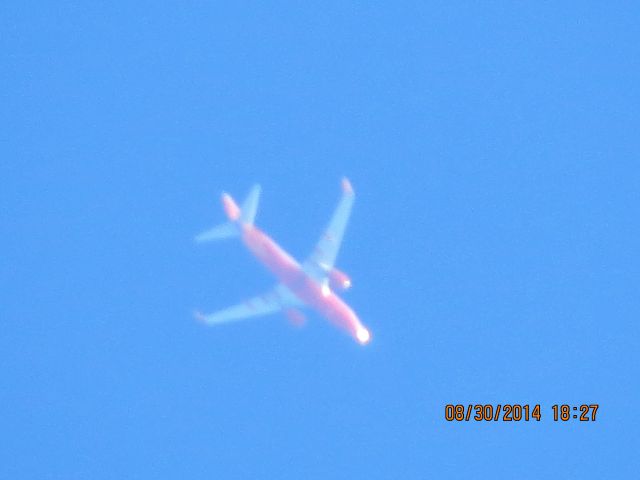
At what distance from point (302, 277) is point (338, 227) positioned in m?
2.45

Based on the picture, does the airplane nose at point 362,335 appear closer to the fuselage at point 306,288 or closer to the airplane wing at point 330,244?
→ the fuselage at point 306,288

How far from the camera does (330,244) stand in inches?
1051

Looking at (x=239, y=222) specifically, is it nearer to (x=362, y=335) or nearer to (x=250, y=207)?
(x=250, y=207)

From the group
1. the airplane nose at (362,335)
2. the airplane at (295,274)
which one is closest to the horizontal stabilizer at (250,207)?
the airplane at (295,274)

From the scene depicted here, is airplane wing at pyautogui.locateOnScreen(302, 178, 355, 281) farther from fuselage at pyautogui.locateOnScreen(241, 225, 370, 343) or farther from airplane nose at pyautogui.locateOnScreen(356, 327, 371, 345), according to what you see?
airplane nose at pyautogui.locateOnScreen(356, 327, 371, 345)

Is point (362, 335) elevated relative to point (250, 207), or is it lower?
lower

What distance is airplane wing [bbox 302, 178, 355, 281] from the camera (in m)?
26.6

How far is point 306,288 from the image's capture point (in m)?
27.0

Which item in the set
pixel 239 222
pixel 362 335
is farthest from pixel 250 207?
pixel 362 335

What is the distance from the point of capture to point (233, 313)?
2902 centimetres

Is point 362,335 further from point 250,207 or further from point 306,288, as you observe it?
point 250,207

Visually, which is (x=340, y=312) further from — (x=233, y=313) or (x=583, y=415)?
(x=583, y=415)

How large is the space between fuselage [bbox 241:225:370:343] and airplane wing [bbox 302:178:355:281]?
0.39 metres

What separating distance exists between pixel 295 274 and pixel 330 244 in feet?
6.54
